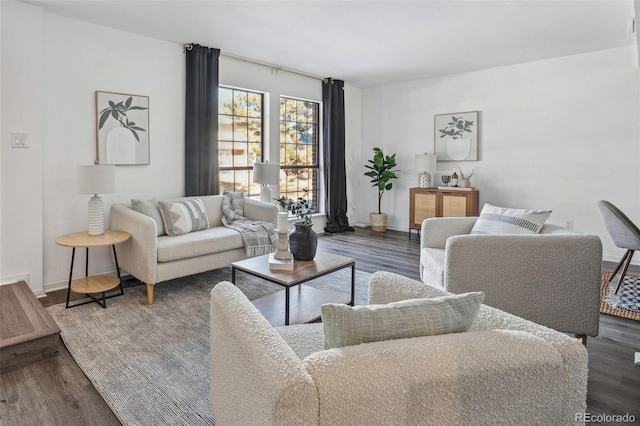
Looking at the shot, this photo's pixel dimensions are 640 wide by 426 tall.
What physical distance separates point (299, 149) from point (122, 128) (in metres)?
2.75

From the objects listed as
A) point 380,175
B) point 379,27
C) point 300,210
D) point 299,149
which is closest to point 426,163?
point 380,175

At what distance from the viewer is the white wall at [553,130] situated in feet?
15.1

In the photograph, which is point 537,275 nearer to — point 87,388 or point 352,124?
point 87,388

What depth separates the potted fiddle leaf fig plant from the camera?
642 centimetres

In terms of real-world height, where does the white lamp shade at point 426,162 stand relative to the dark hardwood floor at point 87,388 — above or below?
above

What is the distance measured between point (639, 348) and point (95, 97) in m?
4.81

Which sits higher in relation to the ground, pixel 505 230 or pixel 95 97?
pixel 95 97

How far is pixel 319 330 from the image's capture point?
5.42ft

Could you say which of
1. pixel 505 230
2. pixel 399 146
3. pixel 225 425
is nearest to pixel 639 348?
pixel 505 230

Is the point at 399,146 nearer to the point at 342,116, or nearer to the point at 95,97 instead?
the point at 342,116

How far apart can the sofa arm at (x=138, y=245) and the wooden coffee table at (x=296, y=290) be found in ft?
2.59

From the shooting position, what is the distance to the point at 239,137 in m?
5.21

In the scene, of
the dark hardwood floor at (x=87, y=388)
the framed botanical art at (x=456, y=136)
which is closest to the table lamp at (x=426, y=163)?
the framed botanical art at (x=456, y=136)

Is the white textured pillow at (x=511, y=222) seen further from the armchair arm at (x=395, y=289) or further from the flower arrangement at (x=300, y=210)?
the armchair arm at (x=395, y=289)
